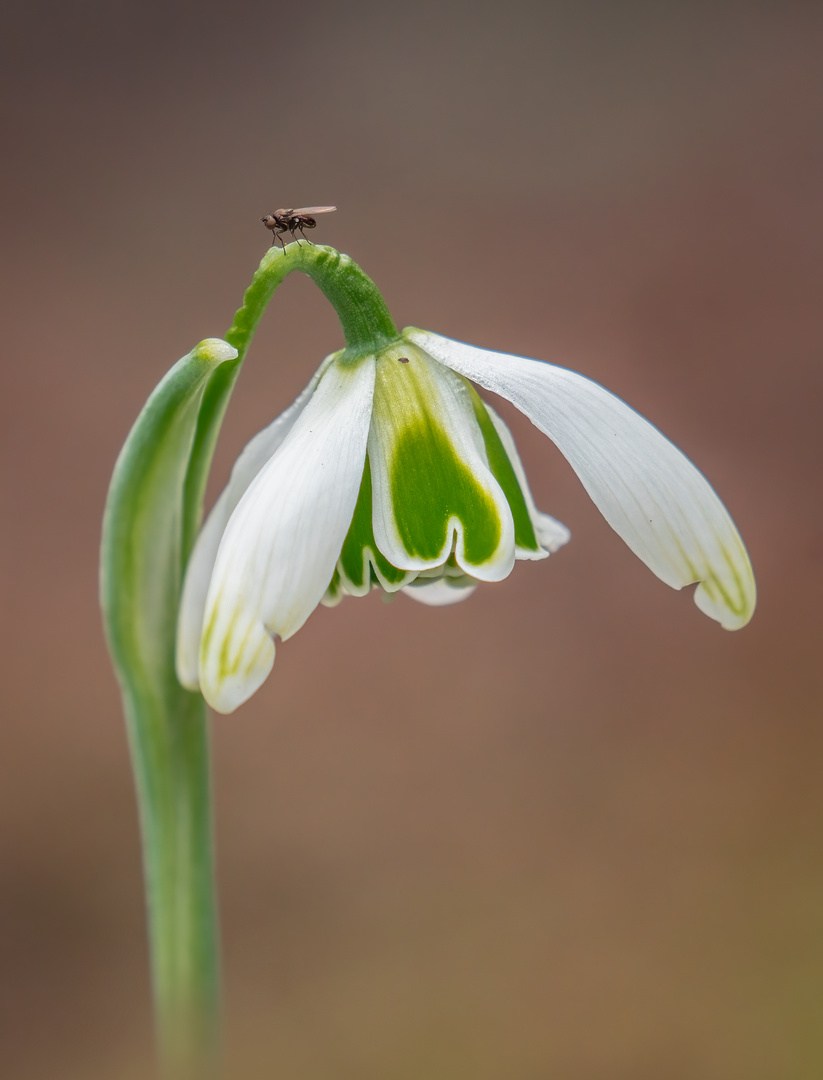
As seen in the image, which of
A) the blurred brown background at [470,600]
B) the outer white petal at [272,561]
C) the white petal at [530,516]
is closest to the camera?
the outer white petal at [272,561]

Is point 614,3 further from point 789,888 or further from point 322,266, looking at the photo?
point 322,266

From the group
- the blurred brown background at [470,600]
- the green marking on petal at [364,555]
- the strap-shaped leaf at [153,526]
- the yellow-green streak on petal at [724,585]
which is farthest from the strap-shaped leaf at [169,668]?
the blurred brown background at [470,600]

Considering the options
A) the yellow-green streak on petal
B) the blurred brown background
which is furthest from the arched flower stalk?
the blurred brown background

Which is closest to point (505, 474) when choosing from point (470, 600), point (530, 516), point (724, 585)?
point (530, 516)

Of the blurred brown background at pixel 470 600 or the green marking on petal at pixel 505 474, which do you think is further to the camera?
the blurred brown background at pixel 470 600

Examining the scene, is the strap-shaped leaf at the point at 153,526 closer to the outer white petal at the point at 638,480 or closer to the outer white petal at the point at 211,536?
the outer white petal at the point at 211,536

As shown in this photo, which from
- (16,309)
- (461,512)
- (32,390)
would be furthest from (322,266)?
(16,309)
